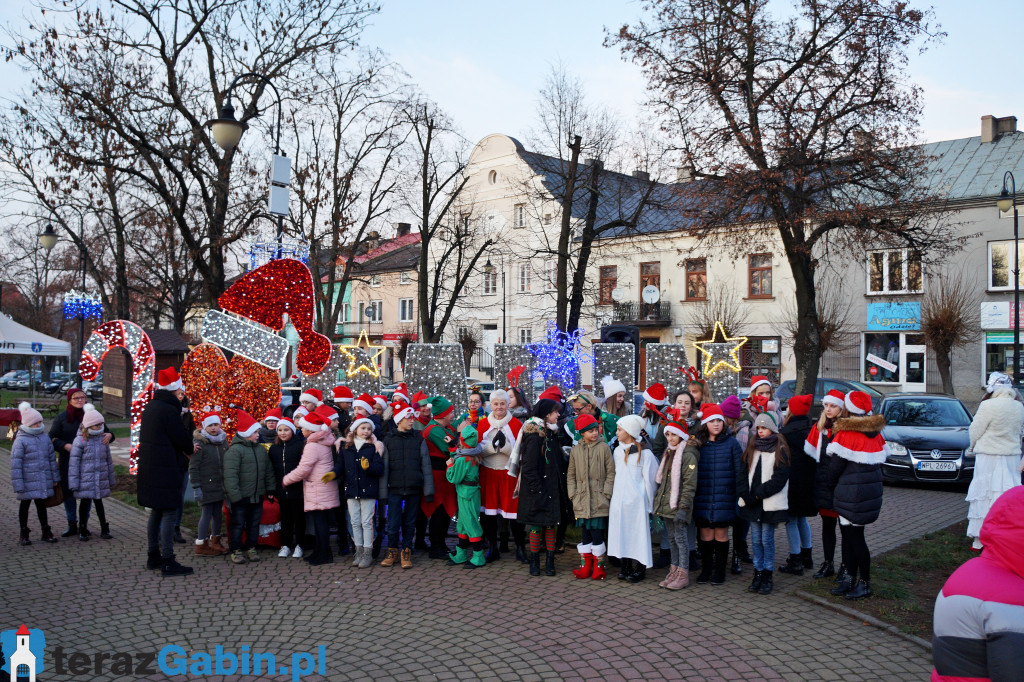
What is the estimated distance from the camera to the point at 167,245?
25.1 meters

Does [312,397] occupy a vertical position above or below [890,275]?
below

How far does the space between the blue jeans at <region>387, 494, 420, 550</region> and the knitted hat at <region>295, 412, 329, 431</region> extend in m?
1.08

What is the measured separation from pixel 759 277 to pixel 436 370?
24.2m

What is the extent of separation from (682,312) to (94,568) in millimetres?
31366

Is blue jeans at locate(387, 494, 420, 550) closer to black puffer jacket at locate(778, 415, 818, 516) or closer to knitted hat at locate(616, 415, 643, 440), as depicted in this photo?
knitted hat at locate(616, 415, 643, 440)

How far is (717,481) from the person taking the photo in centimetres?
694

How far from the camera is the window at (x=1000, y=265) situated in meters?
27.7

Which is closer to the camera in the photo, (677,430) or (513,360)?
(677,430)

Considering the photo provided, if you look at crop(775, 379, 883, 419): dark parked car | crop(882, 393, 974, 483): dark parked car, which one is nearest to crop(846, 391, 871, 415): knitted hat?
crop(882, 393, 974, 483): dark parked car

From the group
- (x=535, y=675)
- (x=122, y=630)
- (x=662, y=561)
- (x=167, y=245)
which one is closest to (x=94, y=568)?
(x=122, y=630)

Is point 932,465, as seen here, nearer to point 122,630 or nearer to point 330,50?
point 122,630

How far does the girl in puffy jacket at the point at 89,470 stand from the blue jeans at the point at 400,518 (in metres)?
3.66

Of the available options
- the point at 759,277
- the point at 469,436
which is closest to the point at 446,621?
the point at 469,436

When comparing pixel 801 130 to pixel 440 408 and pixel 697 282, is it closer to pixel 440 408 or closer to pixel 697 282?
pixel 440 408
